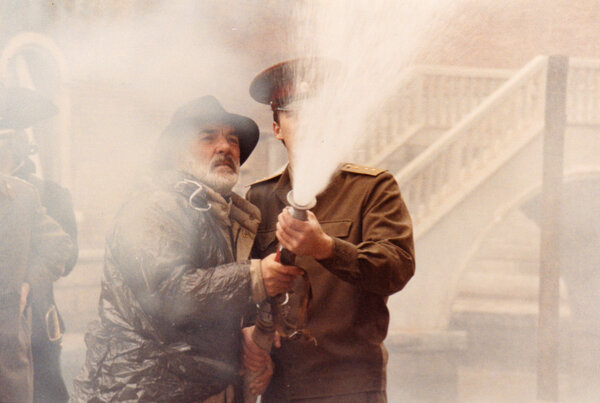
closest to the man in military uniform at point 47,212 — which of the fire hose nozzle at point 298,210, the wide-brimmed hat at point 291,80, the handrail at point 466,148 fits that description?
the wide-brimmed hat at point 291,80

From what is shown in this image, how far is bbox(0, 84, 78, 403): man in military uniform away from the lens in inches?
92.8

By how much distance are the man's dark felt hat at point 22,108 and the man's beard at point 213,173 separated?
0.78 metres

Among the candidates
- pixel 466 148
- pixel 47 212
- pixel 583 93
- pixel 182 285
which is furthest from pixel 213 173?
pixel 466 148

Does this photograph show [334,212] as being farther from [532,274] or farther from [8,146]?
[532,274]

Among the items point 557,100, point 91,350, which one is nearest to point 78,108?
point 91,350

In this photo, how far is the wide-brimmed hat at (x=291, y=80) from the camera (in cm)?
190

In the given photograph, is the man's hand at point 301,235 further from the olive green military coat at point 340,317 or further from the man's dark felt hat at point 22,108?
the man's dark felt hat at point 22,108

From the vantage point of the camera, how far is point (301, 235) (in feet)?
5.26

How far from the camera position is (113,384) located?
6.05ft

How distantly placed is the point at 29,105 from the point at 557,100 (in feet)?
8.60

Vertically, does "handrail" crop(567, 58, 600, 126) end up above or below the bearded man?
above

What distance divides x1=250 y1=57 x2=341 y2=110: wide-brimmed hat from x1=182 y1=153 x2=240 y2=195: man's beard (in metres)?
0.21

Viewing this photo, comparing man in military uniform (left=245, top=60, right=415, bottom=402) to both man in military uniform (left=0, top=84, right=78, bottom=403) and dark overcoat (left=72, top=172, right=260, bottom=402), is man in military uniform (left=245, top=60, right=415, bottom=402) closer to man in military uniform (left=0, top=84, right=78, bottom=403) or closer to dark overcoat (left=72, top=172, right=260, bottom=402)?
dark overcoat (left=72, top=172, right=260, bottom=402)

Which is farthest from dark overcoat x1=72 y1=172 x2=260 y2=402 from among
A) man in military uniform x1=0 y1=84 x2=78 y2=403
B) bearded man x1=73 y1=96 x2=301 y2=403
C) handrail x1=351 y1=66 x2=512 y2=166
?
handrail x1=351 y1=66 x2=512 y2=166
